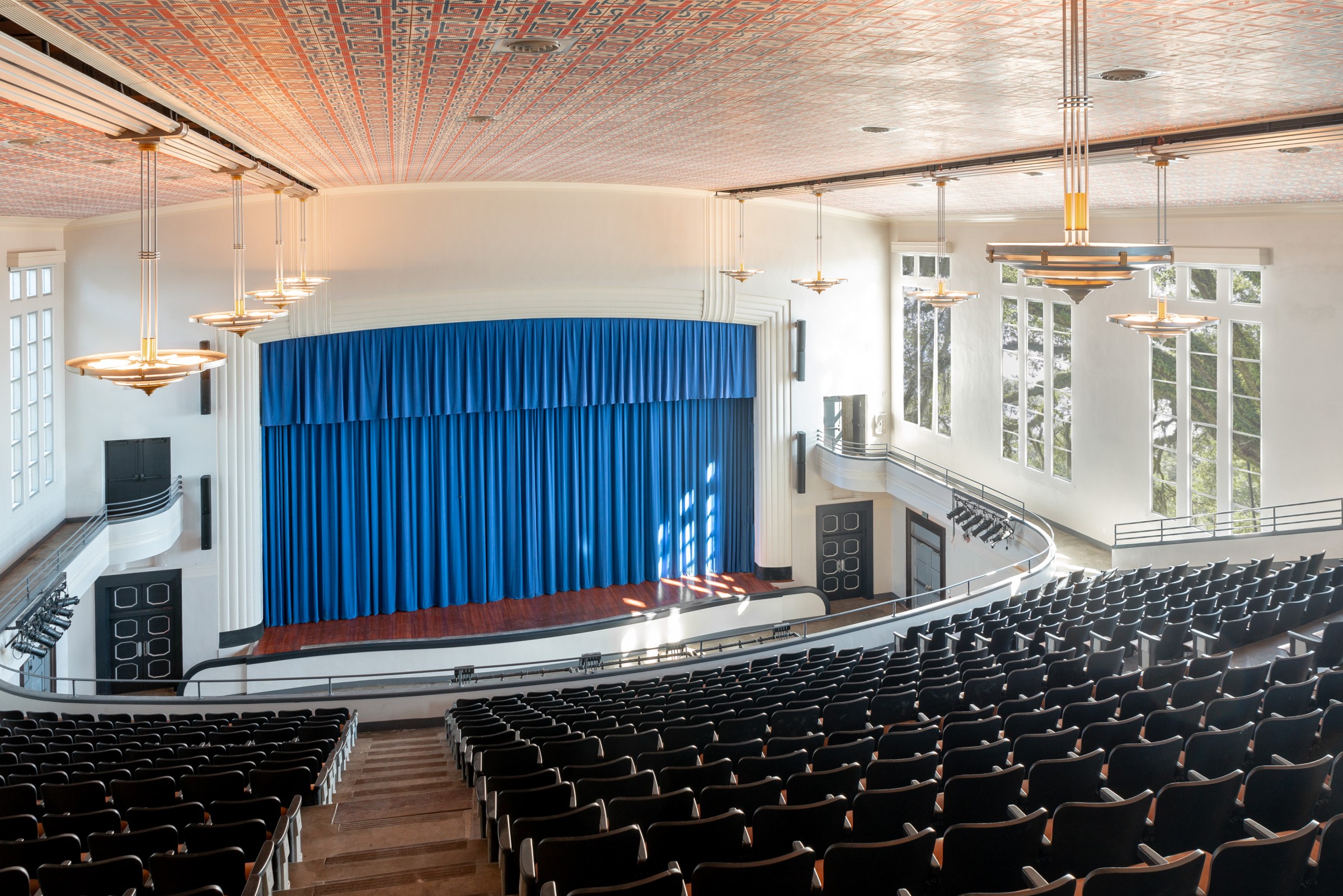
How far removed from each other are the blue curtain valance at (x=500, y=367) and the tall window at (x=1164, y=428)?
1028 cm

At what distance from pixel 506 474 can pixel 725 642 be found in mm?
6915

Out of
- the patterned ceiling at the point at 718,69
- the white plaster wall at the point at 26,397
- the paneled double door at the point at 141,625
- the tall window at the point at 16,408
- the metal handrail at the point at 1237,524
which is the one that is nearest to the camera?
the patterned ceiling at the point at 718,69

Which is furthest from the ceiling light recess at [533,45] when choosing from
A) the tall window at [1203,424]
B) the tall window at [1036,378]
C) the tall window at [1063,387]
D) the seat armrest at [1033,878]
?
the tall window at [1063,387]

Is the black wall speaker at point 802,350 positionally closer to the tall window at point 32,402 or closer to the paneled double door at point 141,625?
the paneled double door at point 141,625

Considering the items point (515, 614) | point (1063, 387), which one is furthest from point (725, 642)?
point (1063, 387)

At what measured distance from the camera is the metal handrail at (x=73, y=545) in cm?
1611

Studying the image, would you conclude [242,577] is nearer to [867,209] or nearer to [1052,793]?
[867,209]

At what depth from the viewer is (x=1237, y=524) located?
18.8 metres

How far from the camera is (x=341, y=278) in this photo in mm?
23234

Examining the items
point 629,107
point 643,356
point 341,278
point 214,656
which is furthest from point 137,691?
point 629,107

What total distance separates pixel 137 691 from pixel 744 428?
1535cm

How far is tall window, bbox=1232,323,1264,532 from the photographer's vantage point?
1847 cm

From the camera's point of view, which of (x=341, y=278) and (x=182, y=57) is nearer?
(x=182, y=57)

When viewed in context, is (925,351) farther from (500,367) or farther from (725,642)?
(500,367)
